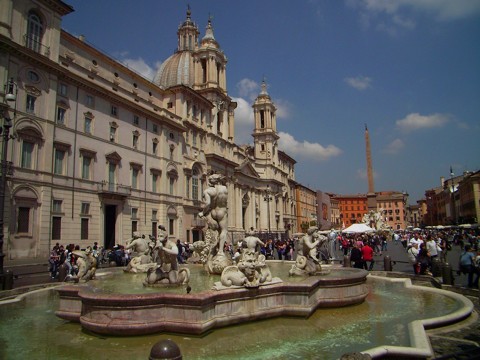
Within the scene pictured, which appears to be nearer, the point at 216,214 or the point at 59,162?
the point at 216,214

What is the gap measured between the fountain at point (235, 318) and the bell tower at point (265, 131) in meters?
67.6

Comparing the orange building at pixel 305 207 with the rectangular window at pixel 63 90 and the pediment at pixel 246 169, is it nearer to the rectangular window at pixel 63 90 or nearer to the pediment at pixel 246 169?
the pediment at pixel 246 169

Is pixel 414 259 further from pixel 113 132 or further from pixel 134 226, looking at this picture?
pixel 113 132

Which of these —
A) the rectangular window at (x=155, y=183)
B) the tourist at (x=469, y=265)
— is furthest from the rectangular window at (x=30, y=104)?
the tourist at (x=469, y=265)

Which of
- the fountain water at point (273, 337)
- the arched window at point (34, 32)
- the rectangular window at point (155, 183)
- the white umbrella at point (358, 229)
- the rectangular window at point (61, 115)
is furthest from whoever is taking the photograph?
the rectangular window at point (155, 183)

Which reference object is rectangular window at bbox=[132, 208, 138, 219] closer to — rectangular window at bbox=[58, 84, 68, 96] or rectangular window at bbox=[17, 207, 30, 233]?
rectangular window at bbox=[17, 207, 30, 233]

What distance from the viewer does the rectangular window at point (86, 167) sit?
2898 cm

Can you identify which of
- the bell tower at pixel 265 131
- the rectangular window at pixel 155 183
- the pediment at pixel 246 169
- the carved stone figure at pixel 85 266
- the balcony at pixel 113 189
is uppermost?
the bell tower at pixel 265 131

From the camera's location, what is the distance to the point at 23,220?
2309 centimetres

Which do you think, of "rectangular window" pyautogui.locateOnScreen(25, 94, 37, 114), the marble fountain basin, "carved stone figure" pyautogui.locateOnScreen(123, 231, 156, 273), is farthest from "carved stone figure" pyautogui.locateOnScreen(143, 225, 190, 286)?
"rectangular window" pyautogui.locateOnScreen(25, 94, 37, 114)

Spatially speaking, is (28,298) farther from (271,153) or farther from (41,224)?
(271,153)

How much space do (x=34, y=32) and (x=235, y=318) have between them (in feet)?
86.6

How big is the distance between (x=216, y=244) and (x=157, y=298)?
17.1 feet

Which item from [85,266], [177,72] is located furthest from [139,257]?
[177,72]
